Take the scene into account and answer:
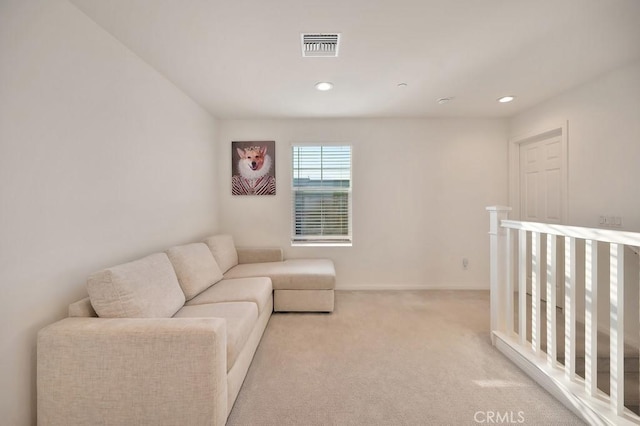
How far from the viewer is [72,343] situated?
4.08 ft

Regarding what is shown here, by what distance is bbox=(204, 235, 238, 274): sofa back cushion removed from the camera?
2908 mm

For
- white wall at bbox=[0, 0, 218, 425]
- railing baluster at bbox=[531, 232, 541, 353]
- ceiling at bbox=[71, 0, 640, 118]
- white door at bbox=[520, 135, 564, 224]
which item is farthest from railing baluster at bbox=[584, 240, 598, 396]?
white wall at bbox=[0, 0, 218, 425]

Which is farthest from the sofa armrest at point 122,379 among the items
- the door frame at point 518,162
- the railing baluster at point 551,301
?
the door frame at point 518,162

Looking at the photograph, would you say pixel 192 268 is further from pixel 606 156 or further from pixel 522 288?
pixel 606 156

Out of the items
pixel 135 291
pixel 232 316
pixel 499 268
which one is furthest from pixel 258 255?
pixel 499 268

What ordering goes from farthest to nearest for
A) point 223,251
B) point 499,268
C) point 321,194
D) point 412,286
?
point 321,194
point 412,286
point 223,251
point 499,268

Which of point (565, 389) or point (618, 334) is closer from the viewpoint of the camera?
point (618, 334)

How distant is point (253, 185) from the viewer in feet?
12.2

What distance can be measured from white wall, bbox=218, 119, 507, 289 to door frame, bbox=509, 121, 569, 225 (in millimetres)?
111

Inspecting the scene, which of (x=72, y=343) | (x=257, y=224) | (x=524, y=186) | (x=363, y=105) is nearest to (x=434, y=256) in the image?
(x=524, y=186)

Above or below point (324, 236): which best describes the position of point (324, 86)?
above

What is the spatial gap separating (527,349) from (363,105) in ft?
9.53

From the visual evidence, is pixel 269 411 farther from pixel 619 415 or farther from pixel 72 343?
pixel 619 415

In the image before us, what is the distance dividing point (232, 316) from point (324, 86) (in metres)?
2.32
